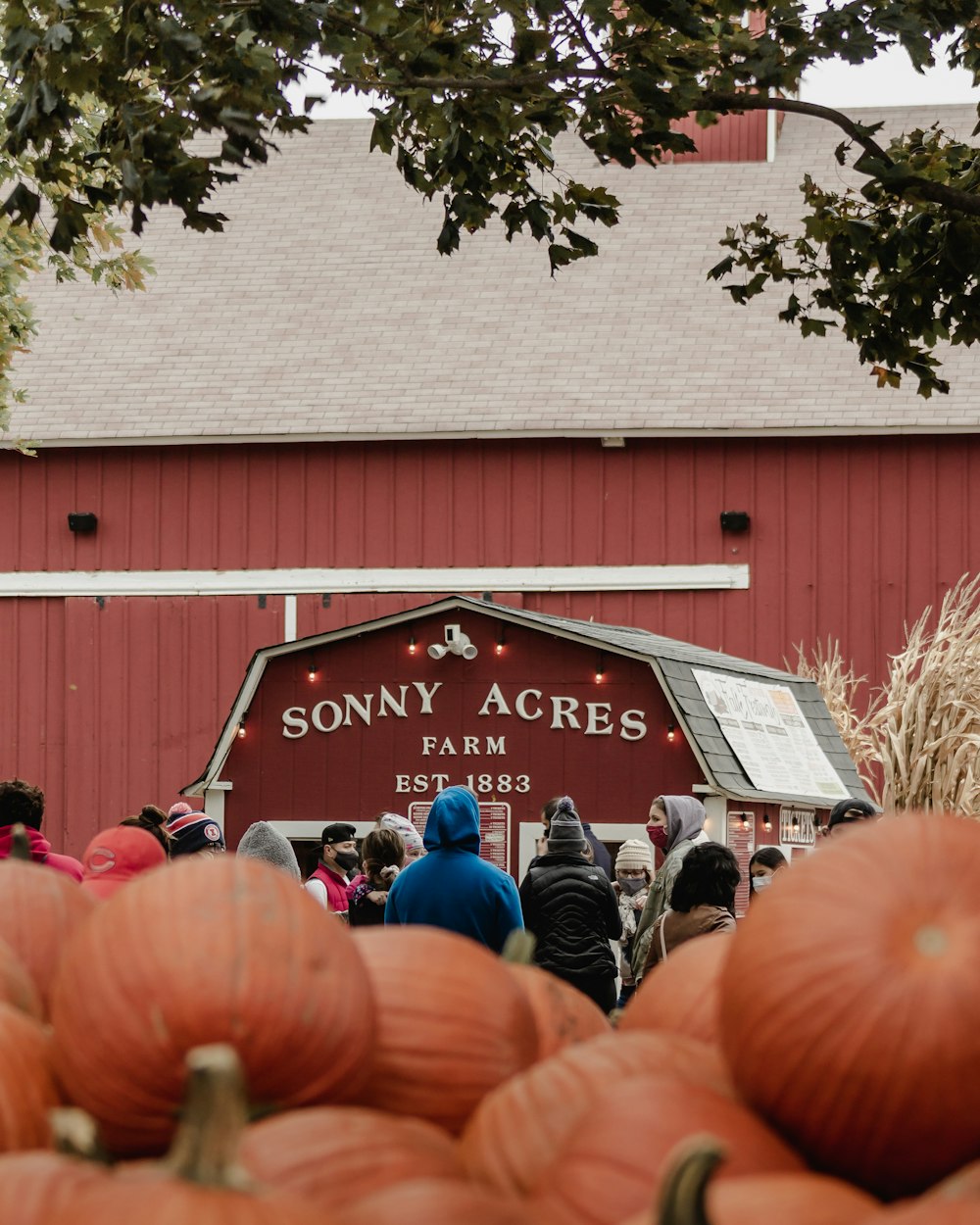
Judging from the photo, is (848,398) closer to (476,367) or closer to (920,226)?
(476,367)

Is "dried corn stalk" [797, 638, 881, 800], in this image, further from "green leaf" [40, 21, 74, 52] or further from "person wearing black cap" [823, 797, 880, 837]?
"green leaf" [40, 21, 74, 52]

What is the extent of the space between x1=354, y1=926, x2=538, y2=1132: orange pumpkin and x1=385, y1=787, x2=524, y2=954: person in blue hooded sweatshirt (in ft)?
13.3

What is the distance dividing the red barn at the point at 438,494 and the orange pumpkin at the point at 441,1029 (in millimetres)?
14802

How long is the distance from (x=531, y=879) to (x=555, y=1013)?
4852mm

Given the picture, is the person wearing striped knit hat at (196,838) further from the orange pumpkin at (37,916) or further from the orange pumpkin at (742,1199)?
the orange pumpkin at (742,1199)

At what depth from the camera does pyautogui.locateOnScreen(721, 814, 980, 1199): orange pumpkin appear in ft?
5.21

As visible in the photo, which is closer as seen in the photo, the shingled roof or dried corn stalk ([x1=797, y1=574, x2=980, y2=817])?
dried corn stalk ([x1=797, y1=574, x2=980, y2=817])

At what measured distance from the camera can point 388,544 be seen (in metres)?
17.3

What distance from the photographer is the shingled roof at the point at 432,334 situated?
1739 centimetres

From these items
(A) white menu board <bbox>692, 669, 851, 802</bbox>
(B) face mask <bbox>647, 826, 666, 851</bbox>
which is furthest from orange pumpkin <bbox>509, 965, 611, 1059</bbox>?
(A) white menu board <bbox>692, 669, 851, 802</bbox>

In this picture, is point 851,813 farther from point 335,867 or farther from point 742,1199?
point 742,1199

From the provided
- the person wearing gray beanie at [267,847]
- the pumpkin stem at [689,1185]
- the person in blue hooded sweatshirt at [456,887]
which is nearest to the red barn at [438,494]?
the person wearing gray beanie at [267,847]

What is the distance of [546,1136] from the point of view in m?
1.64

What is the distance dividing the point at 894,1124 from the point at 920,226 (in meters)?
6.28
